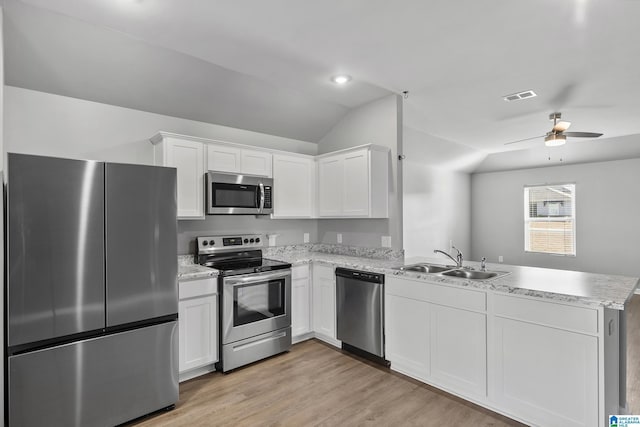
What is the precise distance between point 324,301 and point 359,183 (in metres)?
1.41

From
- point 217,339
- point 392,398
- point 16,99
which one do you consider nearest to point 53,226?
point 16,99

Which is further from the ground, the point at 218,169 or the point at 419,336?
the point at 218,169

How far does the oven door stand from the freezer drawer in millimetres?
595

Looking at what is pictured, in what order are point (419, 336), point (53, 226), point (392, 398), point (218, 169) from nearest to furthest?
point (53, 226) → point (392, 398) → point (419, 336) → point (218, 169)

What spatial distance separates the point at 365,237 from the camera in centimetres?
416

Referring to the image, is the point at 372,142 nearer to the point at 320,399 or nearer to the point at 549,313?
the point at 549,313

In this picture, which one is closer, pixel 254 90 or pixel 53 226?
pixel 53 226

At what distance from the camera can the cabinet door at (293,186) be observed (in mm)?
4055

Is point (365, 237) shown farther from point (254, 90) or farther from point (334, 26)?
point (334, 26)

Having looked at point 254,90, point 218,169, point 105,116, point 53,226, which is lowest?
point 53,226

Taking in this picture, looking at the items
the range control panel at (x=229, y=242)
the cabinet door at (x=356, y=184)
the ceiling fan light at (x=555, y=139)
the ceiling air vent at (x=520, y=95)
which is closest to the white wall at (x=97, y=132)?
the range control panel at (x=229, y=242)

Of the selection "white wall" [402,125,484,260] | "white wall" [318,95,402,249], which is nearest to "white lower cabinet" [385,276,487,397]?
"white wall" [318,95,402,249]

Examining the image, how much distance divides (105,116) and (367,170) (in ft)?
8.70

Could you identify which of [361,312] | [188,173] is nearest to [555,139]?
[361,312]
